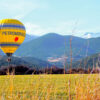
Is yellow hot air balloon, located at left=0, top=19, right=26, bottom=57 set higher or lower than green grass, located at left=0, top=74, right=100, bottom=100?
higher

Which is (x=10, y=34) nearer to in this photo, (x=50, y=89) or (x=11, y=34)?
(x=11, y=34)

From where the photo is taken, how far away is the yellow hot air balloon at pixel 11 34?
32.7 metres

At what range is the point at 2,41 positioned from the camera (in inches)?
1340

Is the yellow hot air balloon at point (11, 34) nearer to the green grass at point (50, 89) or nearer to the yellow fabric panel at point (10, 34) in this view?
the yellow fabric panel at point (10, 34)

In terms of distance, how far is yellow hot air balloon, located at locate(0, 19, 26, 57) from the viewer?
3266cm

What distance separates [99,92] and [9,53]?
30.3 m

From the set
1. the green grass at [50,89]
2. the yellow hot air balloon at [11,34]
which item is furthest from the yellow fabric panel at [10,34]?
the green grass at [50,89]

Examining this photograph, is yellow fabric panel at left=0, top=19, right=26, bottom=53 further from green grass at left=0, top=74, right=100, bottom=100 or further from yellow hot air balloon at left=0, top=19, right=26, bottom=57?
green grass at left=0, top=74, right=100, bottom=100

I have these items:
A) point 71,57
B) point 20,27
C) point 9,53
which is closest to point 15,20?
point 20,27

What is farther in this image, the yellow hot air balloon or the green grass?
the yellow hot air balloon

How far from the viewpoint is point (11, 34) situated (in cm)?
3256

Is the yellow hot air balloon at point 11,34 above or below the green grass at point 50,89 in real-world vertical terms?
above

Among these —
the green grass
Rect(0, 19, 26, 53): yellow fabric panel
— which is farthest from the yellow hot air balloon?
the green grass

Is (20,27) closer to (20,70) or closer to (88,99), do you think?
(20,70)
